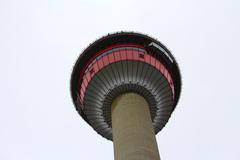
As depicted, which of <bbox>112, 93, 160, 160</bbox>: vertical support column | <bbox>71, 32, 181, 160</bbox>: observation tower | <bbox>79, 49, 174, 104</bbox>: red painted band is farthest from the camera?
<bbox>79, 49, 174, 104</bbox>: red painted band

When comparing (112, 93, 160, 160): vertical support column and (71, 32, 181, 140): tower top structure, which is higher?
(71, 32, 181, 140): tower top structure

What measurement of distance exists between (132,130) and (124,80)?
5944 millimetres

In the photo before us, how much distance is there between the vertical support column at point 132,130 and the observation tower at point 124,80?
87mm

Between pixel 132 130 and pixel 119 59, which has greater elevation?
pixel 119 59

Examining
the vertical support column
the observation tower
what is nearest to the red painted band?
the observation tower

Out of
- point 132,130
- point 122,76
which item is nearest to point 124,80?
point 122,76

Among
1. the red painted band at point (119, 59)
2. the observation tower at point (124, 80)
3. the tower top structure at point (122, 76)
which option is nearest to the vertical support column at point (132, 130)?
the observation tower at point (124, 80)

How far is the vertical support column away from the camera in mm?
24531

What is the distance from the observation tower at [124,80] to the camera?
3012cm

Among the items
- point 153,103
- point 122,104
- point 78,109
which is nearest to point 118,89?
point 122,104

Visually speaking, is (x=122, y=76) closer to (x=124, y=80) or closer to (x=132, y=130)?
(x=124, y=80)

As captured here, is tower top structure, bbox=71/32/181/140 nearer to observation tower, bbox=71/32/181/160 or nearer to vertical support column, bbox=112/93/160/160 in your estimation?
observation tower, bbox=71/32/181/160

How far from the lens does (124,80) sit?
99.7 feet

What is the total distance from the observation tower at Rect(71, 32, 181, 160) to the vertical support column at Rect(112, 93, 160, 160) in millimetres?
87
